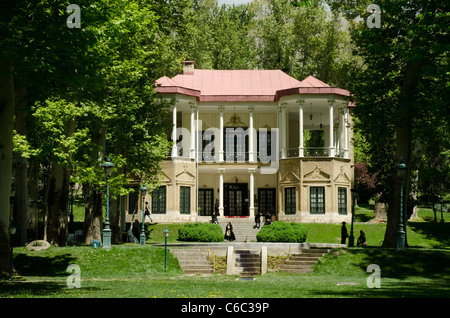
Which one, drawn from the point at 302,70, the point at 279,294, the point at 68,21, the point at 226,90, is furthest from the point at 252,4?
the point at 279,294

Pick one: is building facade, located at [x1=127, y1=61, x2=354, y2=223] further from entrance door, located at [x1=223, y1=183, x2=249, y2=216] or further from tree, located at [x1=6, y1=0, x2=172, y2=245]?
tree, located at [x1=6, y1=0, x2=172, y2=245]

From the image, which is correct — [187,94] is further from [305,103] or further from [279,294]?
[279,294]

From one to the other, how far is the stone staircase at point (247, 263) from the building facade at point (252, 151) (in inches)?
607

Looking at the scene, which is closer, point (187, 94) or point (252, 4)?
point (187, 94)

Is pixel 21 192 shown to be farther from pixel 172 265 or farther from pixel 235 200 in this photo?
pixel 235 200

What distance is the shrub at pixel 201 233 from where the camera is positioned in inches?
1225

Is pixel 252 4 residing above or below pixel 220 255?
above

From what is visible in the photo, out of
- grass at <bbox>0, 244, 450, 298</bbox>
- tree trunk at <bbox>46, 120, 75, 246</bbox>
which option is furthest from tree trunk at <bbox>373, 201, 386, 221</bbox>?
tree trunk at <bbox>46, 120, 75, 246</bbox>

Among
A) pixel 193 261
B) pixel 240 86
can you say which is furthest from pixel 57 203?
pixel 240 86

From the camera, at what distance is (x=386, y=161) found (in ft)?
142

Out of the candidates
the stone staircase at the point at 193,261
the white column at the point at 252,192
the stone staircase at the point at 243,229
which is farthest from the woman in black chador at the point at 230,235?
the white column at the point at 252,192

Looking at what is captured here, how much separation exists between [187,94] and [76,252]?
20899 mm

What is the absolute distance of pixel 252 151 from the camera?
150 feet
